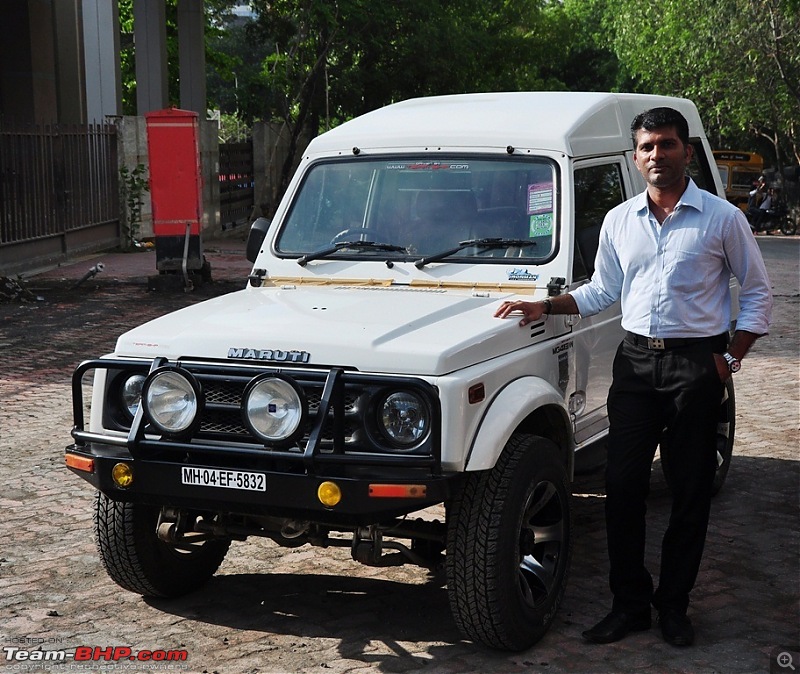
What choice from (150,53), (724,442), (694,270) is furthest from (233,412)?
(150,53)

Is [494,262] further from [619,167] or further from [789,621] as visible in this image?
[789,621]

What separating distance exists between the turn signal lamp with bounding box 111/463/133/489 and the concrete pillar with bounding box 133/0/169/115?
63.5 feet

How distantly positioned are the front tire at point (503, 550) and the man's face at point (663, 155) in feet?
3.55

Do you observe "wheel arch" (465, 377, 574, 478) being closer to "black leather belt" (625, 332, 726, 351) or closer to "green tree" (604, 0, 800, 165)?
"black leather belt" (625, 332, 726, 351)

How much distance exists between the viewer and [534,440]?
14.7ft

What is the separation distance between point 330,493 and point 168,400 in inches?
28.5

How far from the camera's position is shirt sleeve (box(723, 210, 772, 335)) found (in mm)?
4465

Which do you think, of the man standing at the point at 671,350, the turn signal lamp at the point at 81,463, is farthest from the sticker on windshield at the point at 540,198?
the turn signal lamp at the point at 81,463

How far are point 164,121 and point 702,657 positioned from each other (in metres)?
12.4

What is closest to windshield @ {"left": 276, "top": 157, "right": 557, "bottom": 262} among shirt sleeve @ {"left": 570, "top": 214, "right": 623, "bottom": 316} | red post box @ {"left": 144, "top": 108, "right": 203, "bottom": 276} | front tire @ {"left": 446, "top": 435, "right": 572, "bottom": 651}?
shirt sleeve @ {"left": 570, "top": 214, "right": 623, "bottom": 316}

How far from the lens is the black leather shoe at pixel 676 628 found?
4566 millimetres

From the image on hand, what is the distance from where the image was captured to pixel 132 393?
459 cm

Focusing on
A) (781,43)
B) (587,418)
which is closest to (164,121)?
(587,418)

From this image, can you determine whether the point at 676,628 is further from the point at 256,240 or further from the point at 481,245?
the point at 256,240
